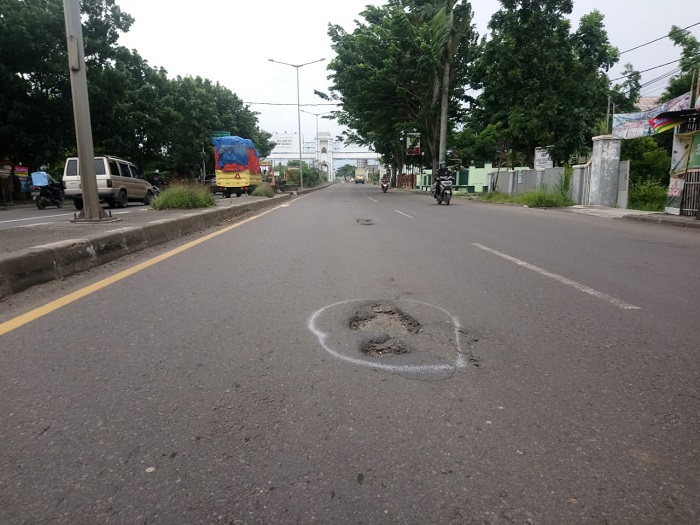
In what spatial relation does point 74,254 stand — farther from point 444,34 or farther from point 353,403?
point 444,34

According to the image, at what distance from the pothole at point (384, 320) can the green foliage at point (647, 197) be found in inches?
573

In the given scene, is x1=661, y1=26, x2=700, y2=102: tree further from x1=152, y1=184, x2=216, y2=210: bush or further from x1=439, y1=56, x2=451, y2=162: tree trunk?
x1=152, y1=184, x2=216, y2=210: bush

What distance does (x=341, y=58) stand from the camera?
27.8 meters

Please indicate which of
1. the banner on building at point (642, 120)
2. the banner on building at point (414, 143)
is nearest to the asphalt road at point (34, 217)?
the banner on building at point (642, 120)

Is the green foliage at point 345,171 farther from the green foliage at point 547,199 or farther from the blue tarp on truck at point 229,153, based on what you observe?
the green foliage at point 547,199

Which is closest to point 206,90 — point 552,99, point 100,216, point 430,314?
point 552,99

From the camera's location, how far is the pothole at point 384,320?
3.32 metres

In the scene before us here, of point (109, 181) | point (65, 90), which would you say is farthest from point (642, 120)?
point (65, 90)

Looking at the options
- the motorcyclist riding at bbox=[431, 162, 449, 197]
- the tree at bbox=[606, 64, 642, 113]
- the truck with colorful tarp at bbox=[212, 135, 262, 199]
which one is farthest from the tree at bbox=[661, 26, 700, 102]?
the truck with colorful tarp at bbox=[212, 135, 262, 199]

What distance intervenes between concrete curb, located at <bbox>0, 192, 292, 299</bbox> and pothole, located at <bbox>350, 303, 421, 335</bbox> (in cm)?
311

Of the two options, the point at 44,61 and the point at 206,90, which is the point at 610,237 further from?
the point at 206,90

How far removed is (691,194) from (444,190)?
8374 millimetres

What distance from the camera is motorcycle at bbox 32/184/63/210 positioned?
59.1 ft

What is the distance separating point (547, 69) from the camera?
70.1 ft
